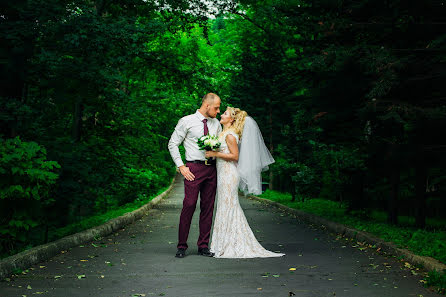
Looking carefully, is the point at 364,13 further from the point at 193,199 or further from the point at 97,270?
the point at 97,270

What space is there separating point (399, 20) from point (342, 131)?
2.57 meters

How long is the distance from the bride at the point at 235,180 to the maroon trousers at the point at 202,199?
0.80ft

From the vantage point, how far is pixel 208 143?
758cm

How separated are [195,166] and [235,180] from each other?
0.82 m

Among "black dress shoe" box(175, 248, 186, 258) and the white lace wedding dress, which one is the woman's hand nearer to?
the white lace wedding dress

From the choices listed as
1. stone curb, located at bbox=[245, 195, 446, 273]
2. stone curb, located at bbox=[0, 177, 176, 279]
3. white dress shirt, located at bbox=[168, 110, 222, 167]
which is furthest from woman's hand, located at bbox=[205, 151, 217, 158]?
stone curb, located at bbox=[245, 195, 446, 273]

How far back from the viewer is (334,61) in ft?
33.1

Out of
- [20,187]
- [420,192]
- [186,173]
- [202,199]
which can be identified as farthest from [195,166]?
[420,192]

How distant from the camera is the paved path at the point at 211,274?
548 centimetres

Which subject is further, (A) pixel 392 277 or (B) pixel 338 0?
(B) pixel 338 0

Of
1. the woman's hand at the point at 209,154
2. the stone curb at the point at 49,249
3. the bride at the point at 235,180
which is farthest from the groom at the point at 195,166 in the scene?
the stone curb at the point at 49,249

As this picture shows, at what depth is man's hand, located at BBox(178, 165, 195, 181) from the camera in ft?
25.2

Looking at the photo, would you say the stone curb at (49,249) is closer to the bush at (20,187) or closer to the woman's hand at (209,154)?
the bush at (20,187)

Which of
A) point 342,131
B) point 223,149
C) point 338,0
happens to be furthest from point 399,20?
point 223,149
